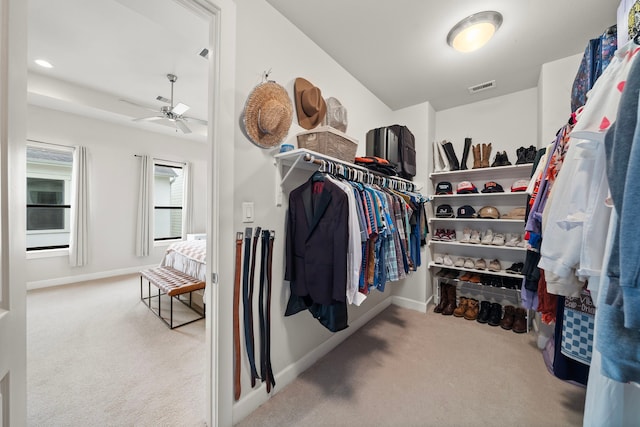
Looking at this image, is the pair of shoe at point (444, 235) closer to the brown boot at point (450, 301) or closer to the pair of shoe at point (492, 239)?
the pair of shoe at point (492, 239)

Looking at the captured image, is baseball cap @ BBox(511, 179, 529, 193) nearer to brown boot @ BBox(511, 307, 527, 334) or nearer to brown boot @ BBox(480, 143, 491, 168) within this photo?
brown boot @ BBox(480, 143, 491, 168)

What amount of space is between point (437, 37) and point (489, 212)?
1.86 meters

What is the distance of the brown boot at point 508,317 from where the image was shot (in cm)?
242

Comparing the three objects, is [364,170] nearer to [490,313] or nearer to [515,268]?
[515,268]

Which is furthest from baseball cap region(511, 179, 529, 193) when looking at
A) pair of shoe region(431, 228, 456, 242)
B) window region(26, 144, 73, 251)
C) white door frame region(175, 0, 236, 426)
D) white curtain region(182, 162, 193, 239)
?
window region(26, 144, 73, 251)

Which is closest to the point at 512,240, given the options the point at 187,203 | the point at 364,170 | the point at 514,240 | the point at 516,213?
the point at 514,240

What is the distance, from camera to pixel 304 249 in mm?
1504

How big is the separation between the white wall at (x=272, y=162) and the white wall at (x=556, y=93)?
1919mm

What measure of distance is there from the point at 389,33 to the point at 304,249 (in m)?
1.75

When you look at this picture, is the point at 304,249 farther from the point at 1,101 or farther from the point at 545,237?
the point at 1,101

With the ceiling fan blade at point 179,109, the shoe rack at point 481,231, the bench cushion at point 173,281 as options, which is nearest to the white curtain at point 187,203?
the bench cushion at point 173,281

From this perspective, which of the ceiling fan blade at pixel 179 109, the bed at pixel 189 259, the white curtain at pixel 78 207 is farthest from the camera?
the white curtain at pixel 78 207

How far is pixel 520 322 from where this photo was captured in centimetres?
239

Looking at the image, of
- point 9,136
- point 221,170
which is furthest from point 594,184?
point 9,136
